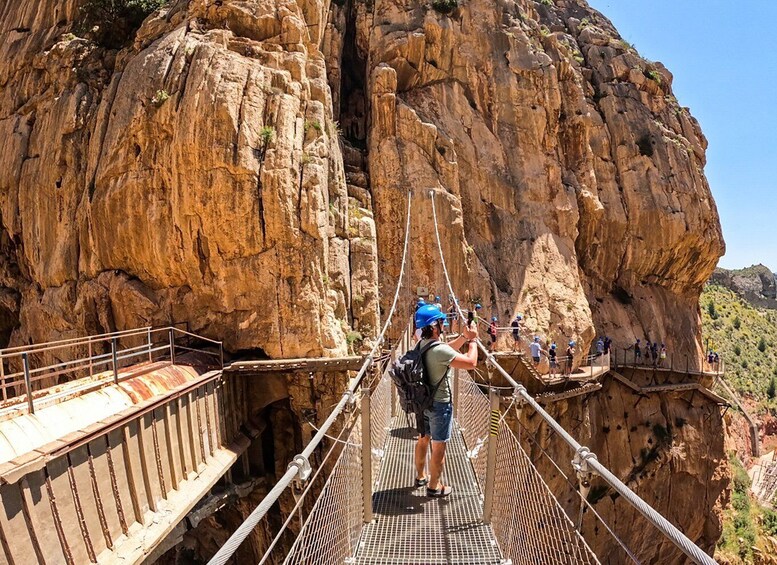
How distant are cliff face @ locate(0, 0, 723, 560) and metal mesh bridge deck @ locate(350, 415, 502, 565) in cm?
598

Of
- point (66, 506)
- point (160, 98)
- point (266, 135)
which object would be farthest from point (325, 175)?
point (66, 506)

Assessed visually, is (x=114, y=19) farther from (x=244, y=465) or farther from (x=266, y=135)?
(x=244, y=465)

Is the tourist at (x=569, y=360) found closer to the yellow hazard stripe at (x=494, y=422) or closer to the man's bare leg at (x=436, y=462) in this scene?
the man's bare leg at (x=436, y=462)

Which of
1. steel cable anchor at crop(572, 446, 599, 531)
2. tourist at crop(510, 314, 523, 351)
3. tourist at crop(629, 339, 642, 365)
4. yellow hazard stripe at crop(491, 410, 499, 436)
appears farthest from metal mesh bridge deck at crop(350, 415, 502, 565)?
tourist at crop(629, 339, 642, 365)

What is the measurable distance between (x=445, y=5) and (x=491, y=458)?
17.4 m

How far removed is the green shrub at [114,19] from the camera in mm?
12000

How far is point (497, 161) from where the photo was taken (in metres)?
16.2

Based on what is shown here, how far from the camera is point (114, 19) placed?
12.1m

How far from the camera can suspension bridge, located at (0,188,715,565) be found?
8.55ft

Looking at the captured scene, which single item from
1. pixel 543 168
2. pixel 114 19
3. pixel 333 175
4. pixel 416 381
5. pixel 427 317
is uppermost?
pixel 114 19

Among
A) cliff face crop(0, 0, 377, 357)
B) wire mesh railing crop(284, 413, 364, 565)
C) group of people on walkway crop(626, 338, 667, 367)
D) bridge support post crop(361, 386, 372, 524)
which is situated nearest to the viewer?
wire mesh railing crop(284, 413, 364, 565)

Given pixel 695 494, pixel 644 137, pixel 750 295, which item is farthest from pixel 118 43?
pixel 750 295

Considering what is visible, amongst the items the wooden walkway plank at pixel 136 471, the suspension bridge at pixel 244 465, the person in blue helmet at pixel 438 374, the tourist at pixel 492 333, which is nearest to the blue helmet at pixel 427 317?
the person in blue helmet at pixel 438 374

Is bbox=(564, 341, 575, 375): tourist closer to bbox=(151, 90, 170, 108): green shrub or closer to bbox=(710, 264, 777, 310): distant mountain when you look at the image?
bbox=(151, 90, 170, 108): green shrub
